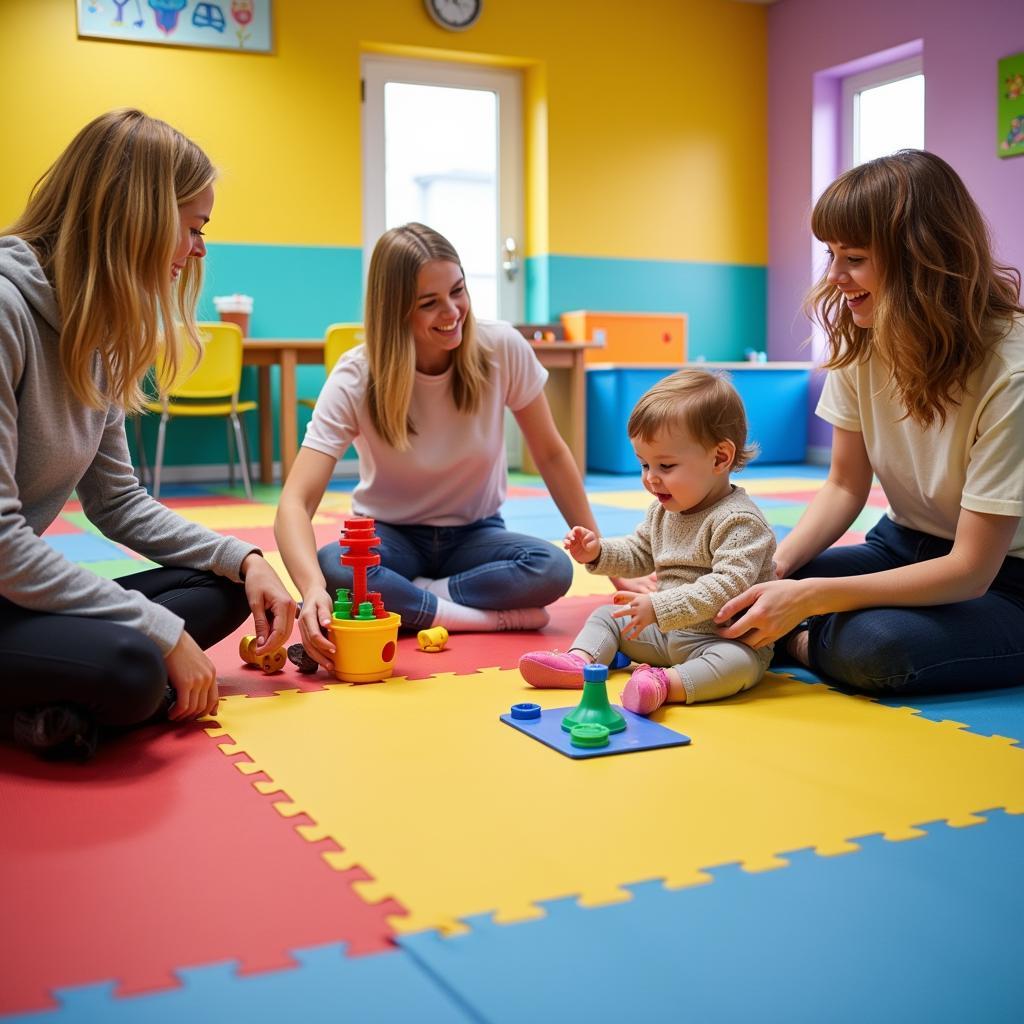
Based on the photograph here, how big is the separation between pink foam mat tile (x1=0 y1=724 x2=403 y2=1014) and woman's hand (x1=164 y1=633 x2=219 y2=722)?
0.35 ft

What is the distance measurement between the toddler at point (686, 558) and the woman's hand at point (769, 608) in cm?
4

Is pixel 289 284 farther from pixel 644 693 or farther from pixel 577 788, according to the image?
pixel 577 788

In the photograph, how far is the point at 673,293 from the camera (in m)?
7.47

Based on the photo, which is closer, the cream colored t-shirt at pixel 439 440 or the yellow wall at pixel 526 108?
the cream colored t-shirt at pixel 439 440

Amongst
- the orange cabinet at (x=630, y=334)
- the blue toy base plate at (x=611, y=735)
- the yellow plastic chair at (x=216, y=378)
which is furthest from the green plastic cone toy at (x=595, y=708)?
the orange cabinet at (x=630, y=334)

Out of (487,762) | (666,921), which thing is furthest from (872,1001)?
(487,762)

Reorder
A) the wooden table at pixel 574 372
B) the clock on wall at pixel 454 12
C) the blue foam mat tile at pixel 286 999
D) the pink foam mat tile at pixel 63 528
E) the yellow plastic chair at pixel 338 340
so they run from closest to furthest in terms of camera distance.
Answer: the blue foam mat tile at pixel 286 999 < the pink foam mat tile at pixel 63 528 < the yellow plastic chair at pixel 338 340 < the wooden table at pixel 574 372 < the clock on wall at pixel 454 12

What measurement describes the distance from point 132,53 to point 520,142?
7.37ft

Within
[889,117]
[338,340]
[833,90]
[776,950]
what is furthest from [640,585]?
[833,90]

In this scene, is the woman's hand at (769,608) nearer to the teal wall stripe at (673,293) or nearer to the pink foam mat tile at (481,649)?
the pink foam mat tile at (481,649)

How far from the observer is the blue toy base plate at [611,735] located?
1.61m

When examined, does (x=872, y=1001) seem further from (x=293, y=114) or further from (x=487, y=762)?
(x=293, y=114)

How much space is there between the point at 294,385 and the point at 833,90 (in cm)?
389

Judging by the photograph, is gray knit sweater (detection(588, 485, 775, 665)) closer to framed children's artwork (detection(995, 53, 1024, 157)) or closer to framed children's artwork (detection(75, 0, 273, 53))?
framed children's artwork (detection(995, 53, 1024, 157))
